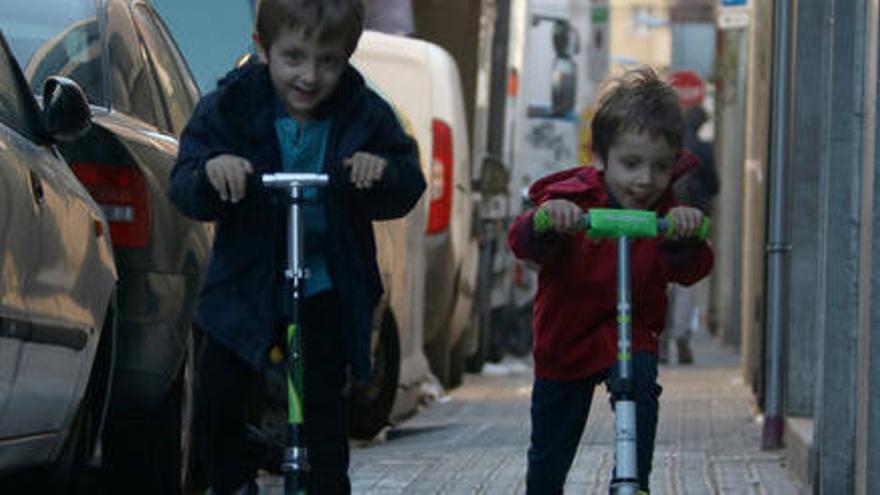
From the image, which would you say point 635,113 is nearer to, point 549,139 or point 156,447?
point 156,447

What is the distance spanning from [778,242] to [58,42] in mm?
3787

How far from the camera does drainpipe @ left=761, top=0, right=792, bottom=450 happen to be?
10.9 m

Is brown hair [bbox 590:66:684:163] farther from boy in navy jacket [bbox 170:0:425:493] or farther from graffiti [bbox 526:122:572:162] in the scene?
graffiti [bbox 526:122:572:162]

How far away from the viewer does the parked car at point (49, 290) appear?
651 cm

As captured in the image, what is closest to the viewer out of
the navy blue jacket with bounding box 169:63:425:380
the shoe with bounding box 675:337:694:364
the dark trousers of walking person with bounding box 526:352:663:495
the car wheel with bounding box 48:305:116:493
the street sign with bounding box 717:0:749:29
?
the navy blue jacket with bounding box 169:63:425:380

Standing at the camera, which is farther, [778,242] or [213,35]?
[213,35]

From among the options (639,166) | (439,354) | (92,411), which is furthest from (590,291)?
(439,354)

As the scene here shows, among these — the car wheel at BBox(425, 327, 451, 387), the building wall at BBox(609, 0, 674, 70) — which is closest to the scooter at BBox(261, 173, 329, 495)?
the car wheel at BBox(425, 327, 451, 387)

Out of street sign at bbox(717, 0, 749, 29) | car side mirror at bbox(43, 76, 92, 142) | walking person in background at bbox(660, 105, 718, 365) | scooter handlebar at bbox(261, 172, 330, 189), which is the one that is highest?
street sign at bbox(717, 0, 749, 29)

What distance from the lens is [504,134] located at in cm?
2297

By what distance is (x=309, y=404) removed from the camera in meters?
6.02

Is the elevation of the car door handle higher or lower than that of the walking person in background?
higher

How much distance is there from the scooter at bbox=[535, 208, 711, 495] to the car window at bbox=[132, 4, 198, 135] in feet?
10.7

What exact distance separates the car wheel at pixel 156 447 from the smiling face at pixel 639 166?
2144 mm
